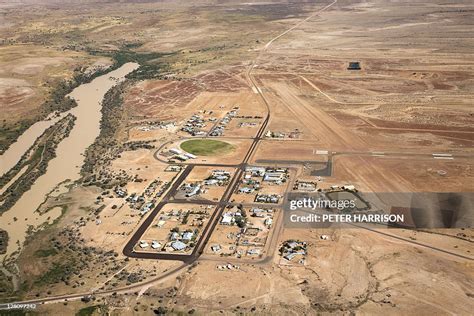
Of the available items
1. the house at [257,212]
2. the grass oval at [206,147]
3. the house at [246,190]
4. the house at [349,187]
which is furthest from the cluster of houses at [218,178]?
the house at [349,187]

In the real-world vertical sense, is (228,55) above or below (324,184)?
above

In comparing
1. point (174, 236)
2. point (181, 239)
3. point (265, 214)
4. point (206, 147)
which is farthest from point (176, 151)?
point (181, 239)

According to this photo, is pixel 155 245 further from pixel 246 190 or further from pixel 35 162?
pixel 35 162

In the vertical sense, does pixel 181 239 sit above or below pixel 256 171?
below

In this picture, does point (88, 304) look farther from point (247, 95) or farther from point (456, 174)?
point (247, 95)

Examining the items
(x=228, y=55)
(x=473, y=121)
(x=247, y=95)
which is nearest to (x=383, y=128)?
(x=473, y=121)

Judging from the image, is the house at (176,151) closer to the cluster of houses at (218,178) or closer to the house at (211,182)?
the cluster of houses at (218,178)

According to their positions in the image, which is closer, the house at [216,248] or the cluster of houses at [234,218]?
the house at [216,248]
